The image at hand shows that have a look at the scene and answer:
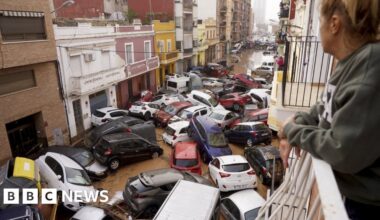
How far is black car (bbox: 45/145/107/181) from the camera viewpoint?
38.9ft

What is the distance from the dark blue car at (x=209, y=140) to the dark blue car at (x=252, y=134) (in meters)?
1.63

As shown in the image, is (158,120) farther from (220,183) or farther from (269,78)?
(269,78)

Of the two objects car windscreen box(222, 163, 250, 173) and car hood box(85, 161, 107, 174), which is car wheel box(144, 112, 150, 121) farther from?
car windscreen box(222, 163, 250, 173)

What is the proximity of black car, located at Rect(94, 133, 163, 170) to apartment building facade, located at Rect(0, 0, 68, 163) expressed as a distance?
3.43 m

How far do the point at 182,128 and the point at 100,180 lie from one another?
5.24m

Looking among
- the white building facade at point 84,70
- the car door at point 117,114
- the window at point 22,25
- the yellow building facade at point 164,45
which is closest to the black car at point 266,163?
the car door at point 117,114

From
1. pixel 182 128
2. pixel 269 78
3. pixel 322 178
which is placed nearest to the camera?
pixel 322 178

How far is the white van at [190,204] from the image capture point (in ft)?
20.5

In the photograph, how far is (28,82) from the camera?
13422 millimetres

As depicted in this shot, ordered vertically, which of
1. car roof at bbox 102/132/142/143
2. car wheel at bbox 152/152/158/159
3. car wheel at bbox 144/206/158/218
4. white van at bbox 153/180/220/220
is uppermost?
white van at bbox 153/180/220/220

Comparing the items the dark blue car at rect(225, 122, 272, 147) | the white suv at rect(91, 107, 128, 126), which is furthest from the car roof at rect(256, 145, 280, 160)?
the white suv at rect(91, 107, 128, 126)

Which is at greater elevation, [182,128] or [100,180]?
[182,128]

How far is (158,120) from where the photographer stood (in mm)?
18688

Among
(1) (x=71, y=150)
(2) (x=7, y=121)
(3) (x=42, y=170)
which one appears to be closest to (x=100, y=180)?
(1) (x=71, y=150)
